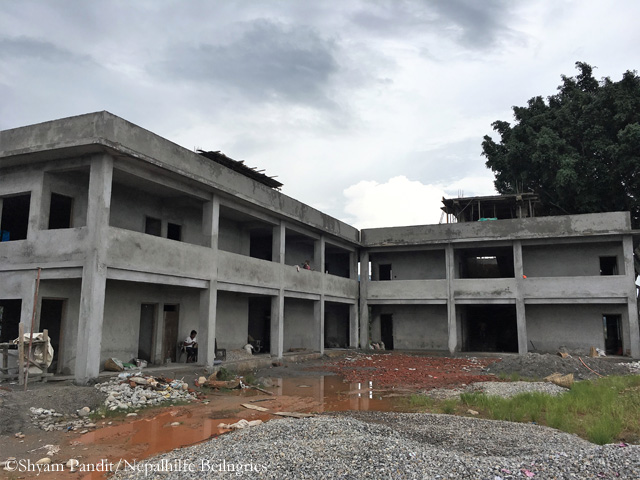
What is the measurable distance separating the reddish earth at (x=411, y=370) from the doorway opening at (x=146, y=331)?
617 centimetres

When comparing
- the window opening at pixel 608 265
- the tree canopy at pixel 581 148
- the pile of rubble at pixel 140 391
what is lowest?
the pile of rubble at pixel 140 391

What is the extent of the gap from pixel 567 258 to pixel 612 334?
3831mm

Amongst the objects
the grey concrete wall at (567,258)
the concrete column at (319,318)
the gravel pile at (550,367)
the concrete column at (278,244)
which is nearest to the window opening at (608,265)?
the grey concrete wall at (567,258)

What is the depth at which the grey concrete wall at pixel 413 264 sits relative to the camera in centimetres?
2458

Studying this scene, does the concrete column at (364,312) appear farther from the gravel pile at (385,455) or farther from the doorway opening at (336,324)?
the gravel pile at (385,455)

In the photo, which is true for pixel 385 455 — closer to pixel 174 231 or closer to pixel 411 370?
pixel 411 370

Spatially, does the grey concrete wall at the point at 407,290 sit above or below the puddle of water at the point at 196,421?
above

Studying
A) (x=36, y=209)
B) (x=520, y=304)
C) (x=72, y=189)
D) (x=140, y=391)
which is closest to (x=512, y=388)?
(x=140, y=391)

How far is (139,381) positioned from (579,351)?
18.1m

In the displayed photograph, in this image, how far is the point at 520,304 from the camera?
21344 millimetres

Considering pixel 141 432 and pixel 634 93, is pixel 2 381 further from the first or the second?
pixel 634 93

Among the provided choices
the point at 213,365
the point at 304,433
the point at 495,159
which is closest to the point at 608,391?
the point at 304,433

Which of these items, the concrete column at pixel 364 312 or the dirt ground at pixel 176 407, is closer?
the dirt ground at pixel 176 407

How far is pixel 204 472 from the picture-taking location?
546 cm
